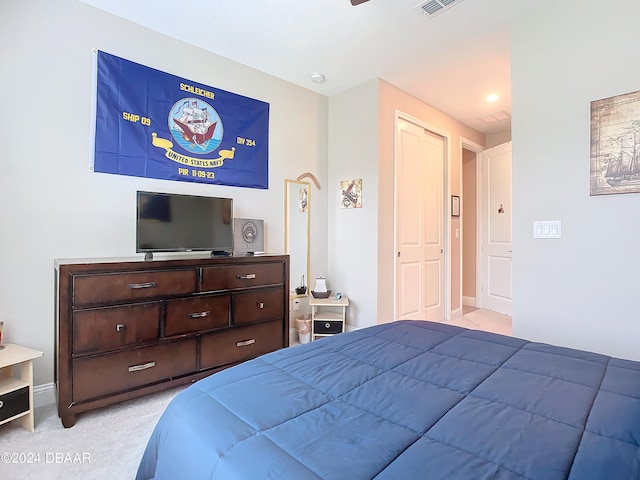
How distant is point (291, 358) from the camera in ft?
4.25

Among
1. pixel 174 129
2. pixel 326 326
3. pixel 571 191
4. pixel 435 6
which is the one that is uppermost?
pixel 435 6

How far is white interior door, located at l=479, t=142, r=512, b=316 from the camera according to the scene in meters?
4.69

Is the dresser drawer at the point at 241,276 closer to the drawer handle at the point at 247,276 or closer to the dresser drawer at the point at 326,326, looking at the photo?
the drawer handle at the point at 247,276

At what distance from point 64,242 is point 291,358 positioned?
194 centimetres

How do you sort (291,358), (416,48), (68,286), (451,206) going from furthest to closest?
(451,206) < (416,48) < (68,286) < (291,358)

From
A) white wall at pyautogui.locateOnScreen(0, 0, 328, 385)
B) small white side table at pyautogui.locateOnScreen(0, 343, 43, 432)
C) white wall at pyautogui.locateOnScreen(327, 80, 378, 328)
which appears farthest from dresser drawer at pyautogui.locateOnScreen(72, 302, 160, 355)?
white wall at pyautogui.locateOnScreen(327, 80, 378, 328)

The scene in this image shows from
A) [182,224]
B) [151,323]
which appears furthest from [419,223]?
[151,323]

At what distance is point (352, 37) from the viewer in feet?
8.93

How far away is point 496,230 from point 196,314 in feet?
14.5

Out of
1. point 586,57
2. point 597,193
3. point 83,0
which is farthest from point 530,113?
point 83,0

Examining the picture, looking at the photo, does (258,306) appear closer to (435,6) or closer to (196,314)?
(196,314)

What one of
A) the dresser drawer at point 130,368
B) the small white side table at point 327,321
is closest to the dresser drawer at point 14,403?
the dresser drawer at point 130,368

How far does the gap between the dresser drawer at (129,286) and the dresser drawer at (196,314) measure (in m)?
0.09

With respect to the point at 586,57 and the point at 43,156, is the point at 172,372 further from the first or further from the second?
the point at 586,57
